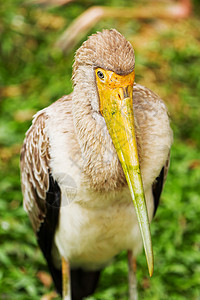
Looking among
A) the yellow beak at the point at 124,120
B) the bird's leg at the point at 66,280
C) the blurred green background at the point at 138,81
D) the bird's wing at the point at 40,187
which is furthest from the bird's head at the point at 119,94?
the blurred green background at the point at 138,81

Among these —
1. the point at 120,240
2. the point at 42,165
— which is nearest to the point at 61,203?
the point at 42,165

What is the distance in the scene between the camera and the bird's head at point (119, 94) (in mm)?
2658

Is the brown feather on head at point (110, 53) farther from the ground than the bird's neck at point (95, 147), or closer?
farther from the ground

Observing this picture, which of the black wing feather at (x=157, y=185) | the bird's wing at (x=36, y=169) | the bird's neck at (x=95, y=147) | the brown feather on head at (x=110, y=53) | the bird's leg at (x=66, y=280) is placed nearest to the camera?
the brown feather on head at (x=110, y=53)

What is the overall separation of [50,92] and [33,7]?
5.77 feet

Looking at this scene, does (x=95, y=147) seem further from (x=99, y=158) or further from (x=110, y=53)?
(x=110, y=53)

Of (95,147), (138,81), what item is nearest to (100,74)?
(95,147)

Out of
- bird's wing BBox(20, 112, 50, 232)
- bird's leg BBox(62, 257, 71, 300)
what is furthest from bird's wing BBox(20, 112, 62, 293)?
bird's leg BBox(62, 257, 71, 300)

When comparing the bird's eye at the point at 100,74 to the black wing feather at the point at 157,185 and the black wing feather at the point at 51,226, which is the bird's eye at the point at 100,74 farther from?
the black wing feather at the point at 157,185

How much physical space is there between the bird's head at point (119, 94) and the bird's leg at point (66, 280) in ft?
3.92

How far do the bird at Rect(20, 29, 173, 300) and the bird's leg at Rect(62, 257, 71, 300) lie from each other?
10 mm

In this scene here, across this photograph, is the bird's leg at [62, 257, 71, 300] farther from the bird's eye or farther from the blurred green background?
the bird's eye

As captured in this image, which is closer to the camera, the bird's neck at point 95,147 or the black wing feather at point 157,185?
the bird's neck at point 95,147

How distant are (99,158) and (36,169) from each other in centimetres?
63
